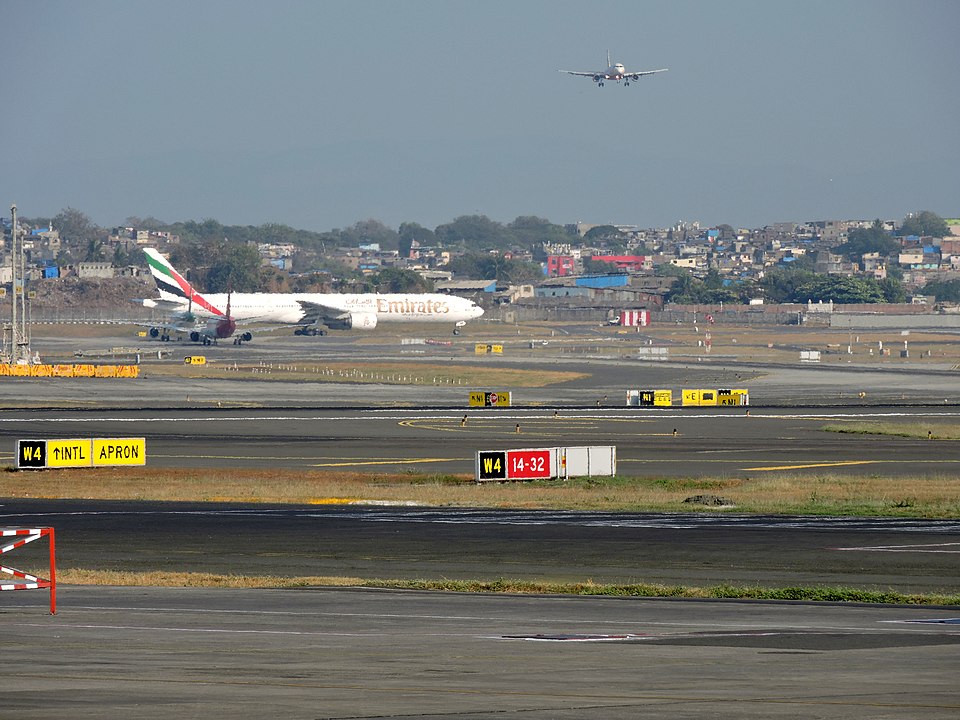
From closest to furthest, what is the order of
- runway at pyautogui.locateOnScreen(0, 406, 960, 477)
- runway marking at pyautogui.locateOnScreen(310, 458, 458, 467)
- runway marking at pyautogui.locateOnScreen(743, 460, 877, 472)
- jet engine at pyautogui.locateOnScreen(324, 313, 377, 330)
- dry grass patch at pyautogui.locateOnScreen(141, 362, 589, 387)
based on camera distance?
1. runway marking at pyautogui.locateOnScreen(743, 460, 877, 472)
2. runway marking at pyautogui.locateOnScreen(310, 458, 458, 467)
3. runway at pyautogui.locateOnScreen(0, 406, 960, 477)
4. dry grass patch at pyautogui.locateOnScreen(141, 362, 589, 387)
5. jet engine at pyautogui.locateOnScreen(324, 313, 377, 330)

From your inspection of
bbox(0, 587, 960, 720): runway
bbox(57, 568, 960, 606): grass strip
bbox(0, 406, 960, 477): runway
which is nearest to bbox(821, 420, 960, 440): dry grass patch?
bbox(0, 406, 960, 477): runway

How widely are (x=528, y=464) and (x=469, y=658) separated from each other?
1509 inches

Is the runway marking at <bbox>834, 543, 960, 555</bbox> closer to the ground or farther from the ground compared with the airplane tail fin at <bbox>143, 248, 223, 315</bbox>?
closer to the ground

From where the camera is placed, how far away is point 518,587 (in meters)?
27.4

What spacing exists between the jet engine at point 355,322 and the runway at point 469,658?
156 m

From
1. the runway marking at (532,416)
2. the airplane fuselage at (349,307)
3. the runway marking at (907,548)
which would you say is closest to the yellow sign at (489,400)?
the runway marking at (532,416)

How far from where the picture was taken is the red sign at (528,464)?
2192 inches

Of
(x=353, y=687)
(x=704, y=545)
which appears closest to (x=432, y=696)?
(x=353, y=687)

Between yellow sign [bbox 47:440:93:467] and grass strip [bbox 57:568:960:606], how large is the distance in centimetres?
3068

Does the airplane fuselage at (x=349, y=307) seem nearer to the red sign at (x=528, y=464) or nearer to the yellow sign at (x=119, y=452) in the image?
the yellow sign at (x=119, y=452)

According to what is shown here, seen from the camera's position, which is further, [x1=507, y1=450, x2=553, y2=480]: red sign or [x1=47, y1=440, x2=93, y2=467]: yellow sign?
[x1=47, y1=440, x2=93, y2=467]: yellow sign

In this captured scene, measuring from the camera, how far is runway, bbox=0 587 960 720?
14680 mm

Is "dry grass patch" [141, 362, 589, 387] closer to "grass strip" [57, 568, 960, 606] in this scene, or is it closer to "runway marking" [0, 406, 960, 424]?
"runway marking" [0, 406, 960, 424]

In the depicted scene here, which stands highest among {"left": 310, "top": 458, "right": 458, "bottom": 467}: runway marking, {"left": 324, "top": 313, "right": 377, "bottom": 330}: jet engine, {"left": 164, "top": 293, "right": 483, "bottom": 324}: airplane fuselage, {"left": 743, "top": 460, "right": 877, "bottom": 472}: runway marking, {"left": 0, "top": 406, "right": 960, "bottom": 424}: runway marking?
{"left": 164, "top": 293, "right": 483, "bottom": 324}: airplane fuselage
